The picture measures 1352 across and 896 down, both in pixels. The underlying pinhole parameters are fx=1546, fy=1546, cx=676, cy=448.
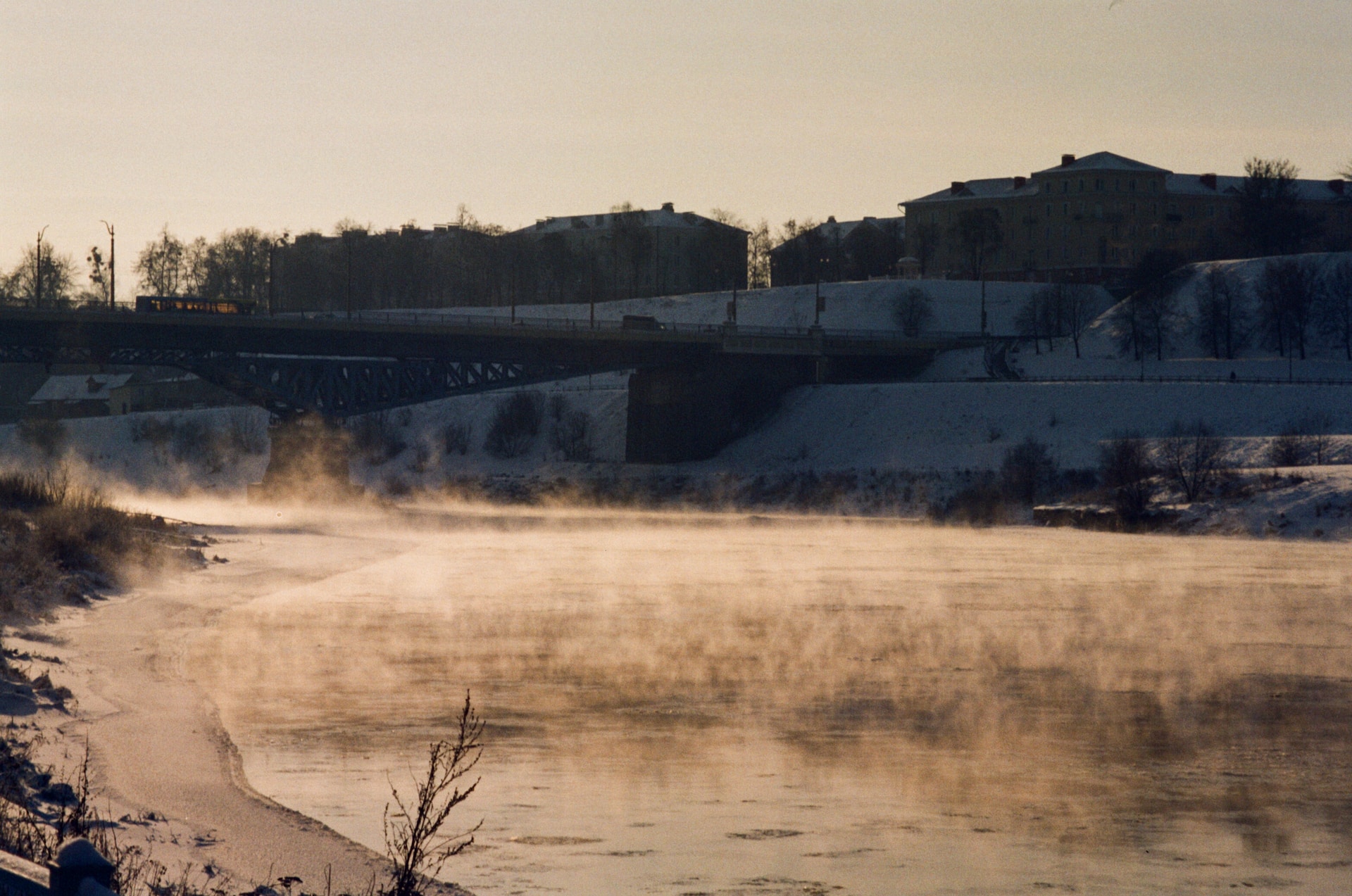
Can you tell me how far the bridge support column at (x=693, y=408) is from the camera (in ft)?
340

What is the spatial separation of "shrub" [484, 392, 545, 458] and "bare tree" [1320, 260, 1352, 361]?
59996mm

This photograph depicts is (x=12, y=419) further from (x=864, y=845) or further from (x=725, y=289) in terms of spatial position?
(x=864, y=845)

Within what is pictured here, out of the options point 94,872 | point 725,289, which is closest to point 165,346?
point 94,872

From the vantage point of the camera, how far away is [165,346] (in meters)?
88.6

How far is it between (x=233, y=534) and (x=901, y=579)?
28191 mm

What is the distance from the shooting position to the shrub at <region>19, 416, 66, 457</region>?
458 ft

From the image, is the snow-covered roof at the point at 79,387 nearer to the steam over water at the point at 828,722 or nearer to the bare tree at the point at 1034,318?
the bare tree at the point at 1034,318

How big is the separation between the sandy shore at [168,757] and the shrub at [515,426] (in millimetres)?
81183

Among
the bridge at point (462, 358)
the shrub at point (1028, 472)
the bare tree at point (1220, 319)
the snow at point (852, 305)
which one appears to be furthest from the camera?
the snow at point (852, 305)

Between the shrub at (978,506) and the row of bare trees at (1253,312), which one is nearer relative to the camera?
the shrub at (978,506)

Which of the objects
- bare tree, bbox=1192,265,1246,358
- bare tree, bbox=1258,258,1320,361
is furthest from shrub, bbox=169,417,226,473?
bare tree, bbox=1258,258,1320,361

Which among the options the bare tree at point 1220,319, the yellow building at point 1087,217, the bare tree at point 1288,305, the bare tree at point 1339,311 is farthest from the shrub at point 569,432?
the yellow building at point 1087,217

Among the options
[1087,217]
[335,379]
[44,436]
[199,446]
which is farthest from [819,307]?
[1087,217]

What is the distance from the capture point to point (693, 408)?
10375 centimetres
